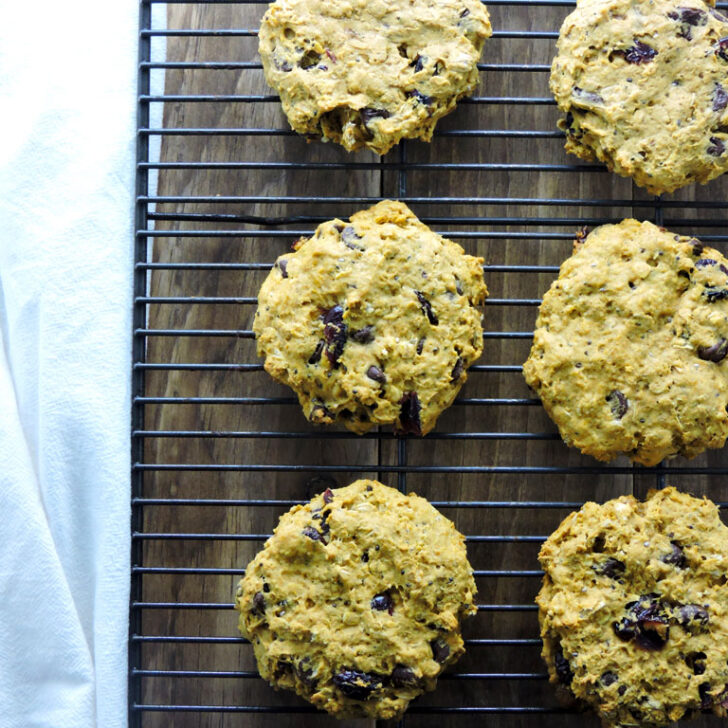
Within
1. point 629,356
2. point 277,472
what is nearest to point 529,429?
point 629,356

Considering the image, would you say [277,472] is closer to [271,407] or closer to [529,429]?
[271,407]

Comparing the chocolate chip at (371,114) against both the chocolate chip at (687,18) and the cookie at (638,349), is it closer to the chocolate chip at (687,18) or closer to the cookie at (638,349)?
the cookie at (638,349)

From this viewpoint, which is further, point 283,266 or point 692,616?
point 283,266

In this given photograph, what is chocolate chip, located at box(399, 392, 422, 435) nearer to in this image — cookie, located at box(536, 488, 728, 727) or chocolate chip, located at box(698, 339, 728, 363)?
cookie, located at box(536, 488, 728, 727)

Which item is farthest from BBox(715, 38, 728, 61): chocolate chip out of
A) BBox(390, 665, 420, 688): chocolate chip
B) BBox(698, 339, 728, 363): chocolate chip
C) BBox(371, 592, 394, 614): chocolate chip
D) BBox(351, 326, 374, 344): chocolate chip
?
BBox(390, 665, 420, 688): chocolate chip

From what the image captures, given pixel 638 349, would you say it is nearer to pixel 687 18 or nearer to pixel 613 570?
pixel 613 570

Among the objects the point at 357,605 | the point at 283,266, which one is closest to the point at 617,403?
the point at 357,605
